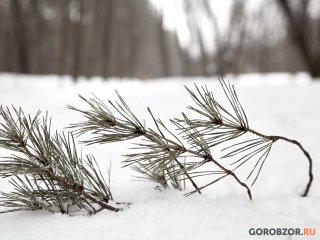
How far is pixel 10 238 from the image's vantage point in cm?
93

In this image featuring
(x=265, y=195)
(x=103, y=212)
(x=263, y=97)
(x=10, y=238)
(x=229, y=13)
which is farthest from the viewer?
(x=229, y=13)

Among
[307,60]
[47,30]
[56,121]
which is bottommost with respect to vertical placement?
[56,121]

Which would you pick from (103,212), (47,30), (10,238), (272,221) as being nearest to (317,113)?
(272,221)

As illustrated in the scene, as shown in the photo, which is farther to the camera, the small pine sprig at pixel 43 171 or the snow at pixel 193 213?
the small pine sprig at pixel 43 171

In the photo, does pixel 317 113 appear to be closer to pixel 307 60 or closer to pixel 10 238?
pixel 10 238

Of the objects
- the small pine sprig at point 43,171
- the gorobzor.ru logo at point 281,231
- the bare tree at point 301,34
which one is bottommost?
the gorobzor.ru logo at point 281,231

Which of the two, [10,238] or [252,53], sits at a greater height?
[252,53]

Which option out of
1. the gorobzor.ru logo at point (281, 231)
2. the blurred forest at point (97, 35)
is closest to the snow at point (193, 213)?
the gorobzor.ru logo at point (281, 231)

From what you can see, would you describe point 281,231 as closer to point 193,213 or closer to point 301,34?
point 193,213

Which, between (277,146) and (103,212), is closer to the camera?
(103,212)

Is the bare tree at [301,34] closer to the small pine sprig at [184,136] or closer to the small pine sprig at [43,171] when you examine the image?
the small pine sprig at [184,136]

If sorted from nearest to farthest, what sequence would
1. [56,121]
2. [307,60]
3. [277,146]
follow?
[277,146] < [56,121] < [307,60]

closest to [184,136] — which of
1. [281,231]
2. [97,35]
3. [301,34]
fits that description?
[281,231]

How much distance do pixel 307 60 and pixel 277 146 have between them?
5.31 metres
